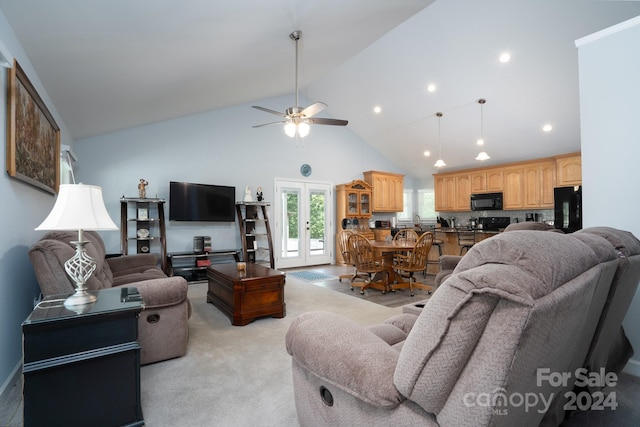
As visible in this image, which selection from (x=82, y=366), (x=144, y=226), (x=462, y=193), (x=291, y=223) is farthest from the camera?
(x=462, y=193)

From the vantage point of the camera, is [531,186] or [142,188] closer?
[142,188]

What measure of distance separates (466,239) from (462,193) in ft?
5.21

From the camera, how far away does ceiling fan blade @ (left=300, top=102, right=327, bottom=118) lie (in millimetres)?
3348

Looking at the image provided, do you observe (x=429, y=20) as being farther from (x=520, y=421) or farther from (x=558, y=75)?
(x=520, y=421)

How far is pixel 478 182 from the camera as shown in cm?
750

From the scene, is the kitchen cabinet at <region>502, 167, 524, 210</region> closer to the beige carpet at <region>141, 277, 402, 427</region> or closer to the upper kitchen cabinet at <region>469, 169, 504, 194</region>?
the upper kitchen cabinet at <region>469, 169, 504, 194</region>

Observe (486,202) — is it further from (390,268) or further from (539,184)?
(390,268)

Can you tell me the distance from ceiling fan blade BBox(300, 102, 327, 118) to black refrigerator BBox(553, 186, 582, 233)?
2.97 meters

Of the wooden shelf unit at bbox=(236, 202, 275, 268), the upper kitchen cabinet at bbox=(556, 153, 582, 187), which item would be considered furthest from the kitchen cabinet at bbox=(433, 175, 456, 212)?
the wooden shelf unit at bbox=(236, 202, 275, 268)

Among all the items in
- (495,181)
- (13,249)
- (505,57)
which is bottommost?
(13,249)

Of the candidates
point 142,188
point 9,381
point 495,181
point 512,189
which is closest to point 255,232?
point 142,188

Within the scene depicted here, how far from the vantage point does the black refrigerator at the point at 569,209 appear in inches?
135

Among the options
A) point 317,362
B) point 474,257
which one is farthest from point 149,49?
point 474,257

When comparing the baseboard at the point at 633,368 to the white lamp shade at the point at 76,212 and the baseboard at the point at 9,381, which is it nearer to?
the white lamp shade at the point at 76,212
